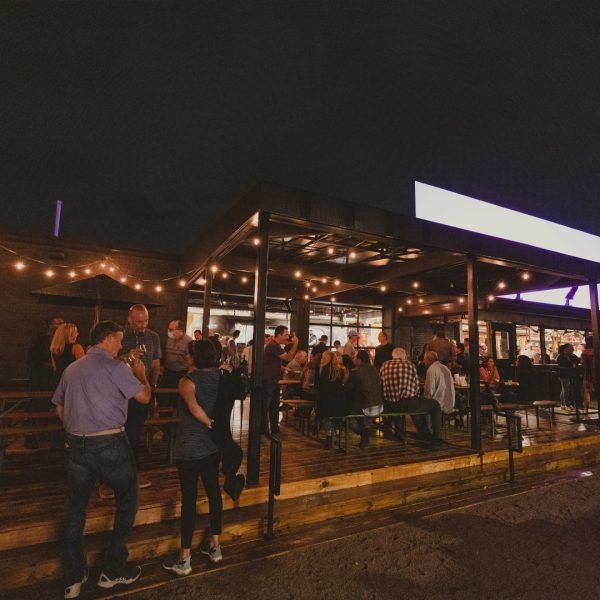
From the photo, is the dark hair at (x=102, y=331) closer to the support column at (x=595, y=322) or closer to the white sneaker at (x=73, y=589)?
the white sneaker at (x=73, y=589)

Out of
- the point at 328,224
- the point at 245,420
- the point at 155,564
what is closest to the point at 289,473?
the point at 155,564

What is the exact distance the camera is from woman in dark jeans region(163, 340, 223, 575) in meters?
2.96

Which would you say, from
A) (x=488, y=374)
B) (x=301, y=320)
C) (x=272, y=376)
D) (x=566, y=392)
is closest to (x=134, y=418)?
(x=272, y=376)

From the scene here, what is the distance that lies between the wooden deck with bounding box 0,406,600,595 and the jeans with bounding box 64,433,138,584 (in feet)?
1.33

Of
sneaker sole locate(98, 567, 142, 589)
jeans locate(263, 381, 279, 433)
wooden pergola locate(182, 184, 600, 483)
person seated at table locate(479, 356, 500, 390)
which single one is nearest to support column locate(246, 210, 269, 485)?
wooden pergola locate(182, 184, 600, 483)

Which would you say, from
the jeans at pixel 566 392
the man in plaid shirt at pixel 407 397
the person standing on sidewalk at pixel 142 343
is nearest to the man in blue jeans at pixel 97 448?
the person standing on sidewalk at pixel 142 343

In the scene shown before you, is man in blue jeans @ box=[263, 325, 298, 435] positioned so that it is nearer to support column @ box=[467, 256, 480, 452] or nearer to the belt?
support column @ box=[467, 256, 480, 452]

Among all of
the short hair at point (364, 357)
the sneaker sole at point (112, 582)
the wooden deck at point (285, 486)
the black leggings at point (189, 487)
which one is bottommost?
the sneaker sole at point (112, 582)

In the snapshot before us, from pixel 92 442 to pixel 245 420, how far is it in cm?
602

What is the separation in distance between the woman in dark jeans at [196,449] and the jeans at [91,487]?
1.33ft

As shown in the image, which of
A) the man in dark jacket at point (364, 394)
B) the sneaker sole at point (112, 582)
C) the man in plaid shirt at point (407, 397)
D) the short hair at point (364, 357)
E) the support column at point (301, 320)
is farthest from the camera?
the support column at point (301, 320)

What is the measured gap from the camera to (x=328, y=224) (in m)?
5.22

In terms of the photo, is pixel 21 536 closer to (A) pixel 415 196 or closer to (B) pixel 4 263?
(B) pixel 4 263

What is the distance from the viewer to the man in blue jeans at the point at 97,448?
104 inches
